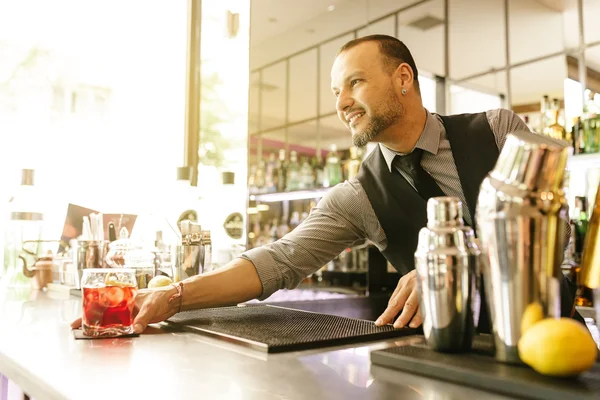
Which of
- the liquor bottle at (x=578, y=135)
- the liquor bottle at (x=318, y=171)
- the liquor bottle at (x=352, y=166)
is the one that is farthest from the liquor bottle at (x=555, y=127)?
the liquor bottle at (x=318, y=171)

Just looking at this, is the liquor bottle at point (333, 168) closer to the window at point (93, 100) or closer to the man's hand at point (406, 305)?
the window at point (93, 100)

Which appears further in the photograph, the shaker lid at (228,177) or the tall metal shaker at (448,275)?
the shaker lid at (228,177)

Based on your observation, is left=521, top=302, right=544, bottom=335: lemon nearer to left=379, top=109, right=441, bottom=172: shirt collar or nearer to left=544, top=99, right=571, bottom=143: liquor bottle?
left=379, top=109, right=441, bottom=172: shirt collar

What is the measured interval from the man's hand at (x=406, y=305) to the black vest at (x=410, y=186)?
0.58 metres

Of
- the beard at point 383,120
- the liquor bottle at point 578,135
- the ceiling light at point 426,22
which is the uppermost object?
the ceiling light at point 426,22

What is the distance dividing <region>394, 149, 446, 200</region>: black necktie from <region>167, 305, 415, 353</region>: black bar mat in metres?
0.61

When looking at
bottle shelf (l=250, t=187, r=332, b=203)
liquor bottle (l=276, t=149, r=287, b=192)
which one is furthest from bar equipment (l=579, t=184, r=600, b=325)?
liquor bottle (l=276, t=149, r=287, b=192)

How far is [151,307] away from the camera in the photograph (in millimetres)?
1146

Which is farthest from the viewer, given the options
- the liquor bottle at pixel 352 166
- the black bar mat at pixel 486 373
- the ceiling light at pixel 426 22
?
the ceiling light at pixel 426 22

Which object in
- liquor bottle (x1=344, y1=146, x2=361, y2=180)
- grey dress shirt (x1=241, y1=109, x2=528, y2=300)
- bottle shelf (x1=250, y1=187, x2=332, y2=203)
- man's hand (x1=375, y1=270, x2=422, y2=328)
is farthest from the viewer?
liquor bottle (x1=344, y1=146, x2=361, y2=180)

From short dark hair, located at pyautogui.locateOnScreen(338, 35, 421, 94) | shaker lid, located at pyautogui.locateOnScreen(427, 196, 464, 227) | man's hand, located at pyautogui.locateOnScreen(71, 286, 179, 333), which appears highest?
short dark hair, located at pyautogui.locateOnScreen(338, 35, 421, 94)

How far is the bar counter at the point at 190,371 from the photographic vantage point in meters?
0.64

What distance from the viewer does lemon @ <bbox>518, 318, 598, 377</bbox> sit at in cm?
61

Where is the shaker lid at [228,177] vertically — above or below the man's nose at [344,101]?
below
